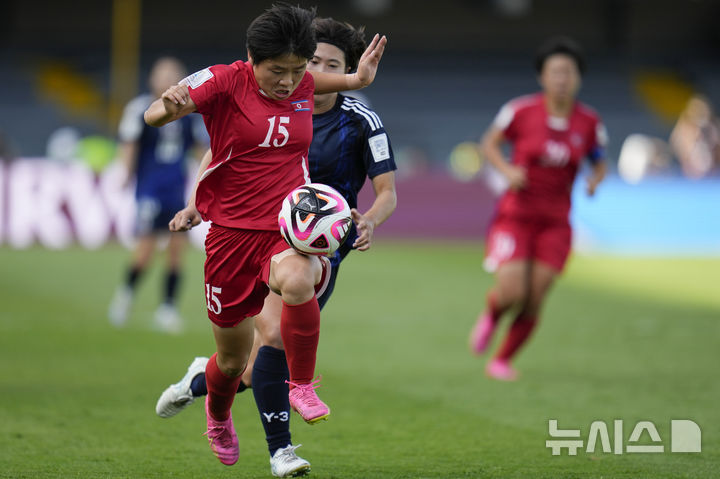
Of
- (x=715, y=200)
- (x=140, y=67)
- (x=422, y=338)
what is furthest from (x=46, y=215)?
(x=140, y=67)

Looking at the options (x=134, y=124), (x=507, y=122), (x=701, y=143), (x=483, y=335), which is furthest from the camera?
(x=701, y=143)

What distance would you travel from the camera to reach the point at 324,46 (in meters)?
4.99

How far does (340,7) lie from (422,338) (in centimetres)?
2661

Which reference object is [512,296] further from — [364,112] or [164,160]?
[164,160]

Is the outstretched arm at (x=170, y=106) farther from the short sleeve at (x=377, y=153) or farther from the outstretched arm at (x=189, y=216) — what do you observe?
the short sleeve at (x=377, y=153)

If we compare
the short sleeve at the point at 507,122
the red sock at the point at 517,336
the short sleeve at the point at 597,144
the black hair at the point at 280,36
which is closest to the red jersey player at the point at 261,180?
the black hair at the point at 280,36

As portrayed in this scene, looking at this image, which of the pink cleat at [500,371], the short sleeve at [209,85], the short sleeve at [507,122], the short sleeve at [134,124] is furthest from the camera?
the short sleeve at [134,124]

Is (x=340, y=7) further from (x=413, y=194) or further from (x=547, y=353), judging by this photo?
(x=547, y=353)

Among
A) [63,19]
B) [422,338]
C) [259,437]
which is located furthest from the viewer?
[63,19]

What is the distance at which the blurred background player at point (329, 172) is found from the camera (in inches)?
186

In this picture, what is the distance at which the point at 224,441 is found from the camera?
479cm

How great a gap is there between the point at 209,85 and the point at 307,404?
140 cm

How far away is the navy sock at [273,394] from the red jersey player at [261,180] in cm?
13

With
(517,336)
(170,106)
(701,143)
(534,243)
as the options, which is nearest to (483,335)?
(517,336)
